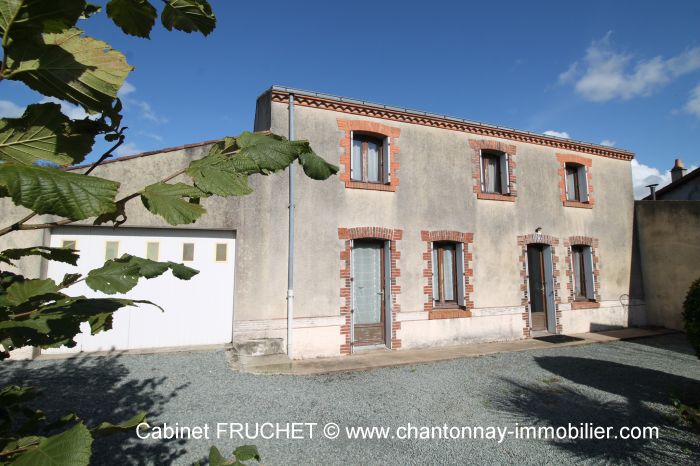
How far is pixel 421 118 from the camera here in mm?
9219

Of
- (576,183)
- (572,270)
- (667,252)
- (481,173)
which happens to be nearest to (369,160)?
(481,173)

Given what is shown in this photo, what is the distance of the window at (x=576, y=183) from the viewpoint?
37.3 ft

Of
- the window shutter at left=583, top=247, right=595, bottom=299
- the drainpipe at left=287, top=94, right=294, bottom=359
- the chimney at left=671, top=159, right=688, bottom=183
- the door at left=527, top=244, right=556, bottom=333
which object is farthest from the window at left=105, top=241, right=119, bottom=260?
A: the chimney at left=671, top=159, right=688, bottom=183

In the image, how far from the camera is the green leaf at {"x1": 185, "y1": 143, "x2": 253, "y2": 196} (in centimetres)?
105

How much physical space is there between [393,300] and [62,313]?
7723 millimetres

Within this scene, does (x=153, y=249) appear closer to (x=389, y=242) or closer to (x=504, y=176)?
(x=389, y=242)

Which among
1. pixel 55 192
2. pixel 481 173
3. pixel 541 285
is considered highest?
pixel 481 173

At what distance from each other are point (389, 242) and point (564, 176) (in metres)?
6.27

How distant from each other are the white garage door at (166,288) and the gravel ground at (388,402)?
2.04 ft

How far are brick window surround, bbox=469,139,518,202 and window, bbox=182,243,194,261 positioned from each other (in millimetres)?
7005

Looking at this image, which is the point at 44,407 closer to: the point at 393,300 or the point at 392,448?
the point at 392,448

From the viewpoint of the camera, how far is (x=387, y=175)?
884 cm

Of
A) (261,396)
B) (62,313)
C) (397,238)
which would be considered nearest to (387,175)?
(397,238)

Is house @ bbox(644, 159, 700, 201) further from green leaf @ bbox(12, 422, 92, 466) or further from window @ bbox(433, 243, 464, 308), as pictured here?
green leaf @ bbox(12, 422, 92, 466)
